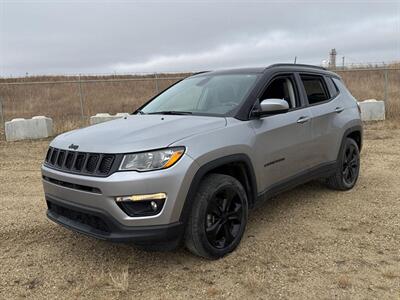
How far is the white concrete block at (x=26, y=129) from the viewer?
1135 cm

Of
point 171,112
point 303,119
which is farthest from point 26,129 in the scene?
point 303,119

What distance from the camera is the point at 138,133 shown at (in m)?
3.51

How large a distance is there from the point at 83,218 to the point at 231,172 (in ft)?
4.72

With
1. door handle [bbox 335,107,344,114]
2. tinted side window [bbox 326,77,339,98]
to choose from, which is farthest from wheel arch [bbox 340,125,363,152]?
tinted side window [bbox 326,77,339,98]

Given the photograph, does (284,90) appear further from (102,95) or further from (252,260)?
(102,95)

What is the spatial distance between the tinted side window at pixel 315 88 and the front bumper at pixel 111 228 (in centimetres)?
266

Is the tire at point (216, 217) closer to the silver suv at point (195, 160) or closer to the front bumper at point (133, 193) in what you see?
the silver suv at point (195, 160)

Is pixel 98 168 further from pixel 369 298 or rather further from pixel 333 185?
pixel 333 185

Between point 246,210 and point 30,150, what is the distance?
763cm

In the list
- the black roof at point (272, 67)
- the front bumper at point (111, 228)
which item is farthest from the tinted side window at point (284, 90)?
the front bumper at point (111, 228)

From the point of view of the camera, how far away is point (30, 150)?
1003cm

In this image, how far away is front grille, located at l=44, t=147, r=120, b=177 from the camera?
3250 mm

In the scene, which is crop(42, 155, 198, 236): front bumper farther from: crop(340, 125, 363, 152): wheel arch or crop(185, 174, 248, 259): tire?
crop(340, 125, 363, 152): wheel arch

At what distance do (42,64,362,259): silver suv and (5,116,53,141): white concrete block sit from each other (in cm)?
752
